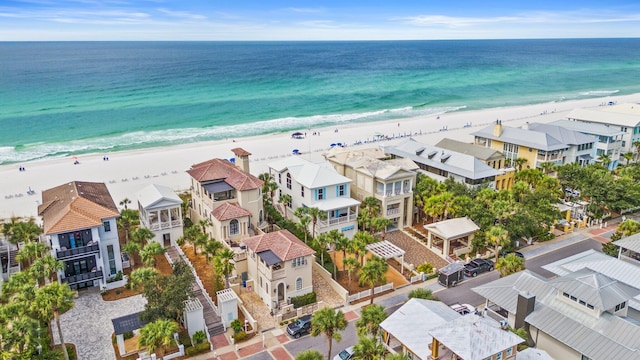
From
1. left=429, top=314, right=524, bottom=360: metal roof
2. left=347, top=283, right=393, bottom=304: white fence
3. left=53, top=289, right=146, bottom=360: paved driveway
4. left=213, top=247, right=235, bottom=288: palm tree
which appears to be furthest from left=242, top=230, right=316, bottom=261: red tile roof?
left=429, top=314, right=524, bottom=360: metal roof

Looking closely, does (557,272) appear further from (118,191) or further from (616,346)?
(118,191)

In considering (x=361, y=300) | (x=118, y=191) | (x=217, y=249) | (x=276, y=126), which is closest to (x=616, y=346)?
(x=361, y=300)

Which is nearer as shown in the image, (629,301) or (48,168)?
(629,301)

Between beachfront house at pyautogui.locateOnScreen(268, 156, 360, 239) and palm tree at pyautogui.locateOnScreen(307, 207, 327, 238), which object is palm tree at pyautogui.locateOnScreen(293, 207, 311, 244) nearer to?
palm tree at pyautogui.locateOnScreen(307, 207, 327, 238)

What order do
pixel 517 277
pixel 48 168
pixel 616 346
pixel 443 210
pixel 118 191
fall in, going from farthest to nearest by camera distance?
pixel 48 168
pixel 118 191
pixel 443 210
pixel 517 277
pixel 616 346

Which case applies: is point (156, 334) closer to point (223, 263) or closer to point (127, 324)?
point (127, 324)
